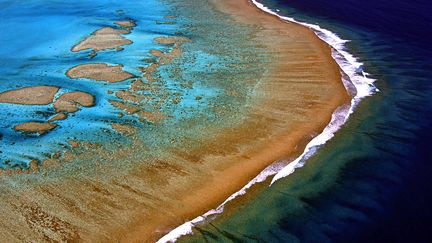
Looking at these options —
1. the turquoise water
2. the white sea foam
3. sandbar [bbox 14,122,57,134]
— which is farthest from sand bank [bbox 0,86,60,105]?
the white sea foam

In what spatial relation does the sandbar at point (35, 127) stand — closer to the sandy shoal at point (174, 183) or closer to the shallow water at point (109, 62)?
the shallow water at point (109, 62)

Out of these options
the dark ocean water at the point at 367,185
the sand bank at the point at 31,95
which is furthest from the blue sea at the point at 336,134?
the sand bank at the point at 31,95

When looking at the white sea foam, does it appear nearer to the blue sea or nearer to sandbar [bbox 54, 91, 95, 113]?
the blue sea

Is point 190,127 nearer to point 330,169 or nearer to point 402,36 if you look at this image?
point 330,169

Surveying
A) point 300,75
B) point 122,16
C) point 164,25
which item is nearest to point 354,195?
point 300,75

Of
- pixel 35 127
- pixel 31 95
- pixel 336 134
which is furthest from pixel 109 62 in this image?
pixel 336 134

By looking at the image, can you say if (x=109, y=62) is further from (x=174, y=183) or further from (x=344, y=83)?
(x=344, y=83)
